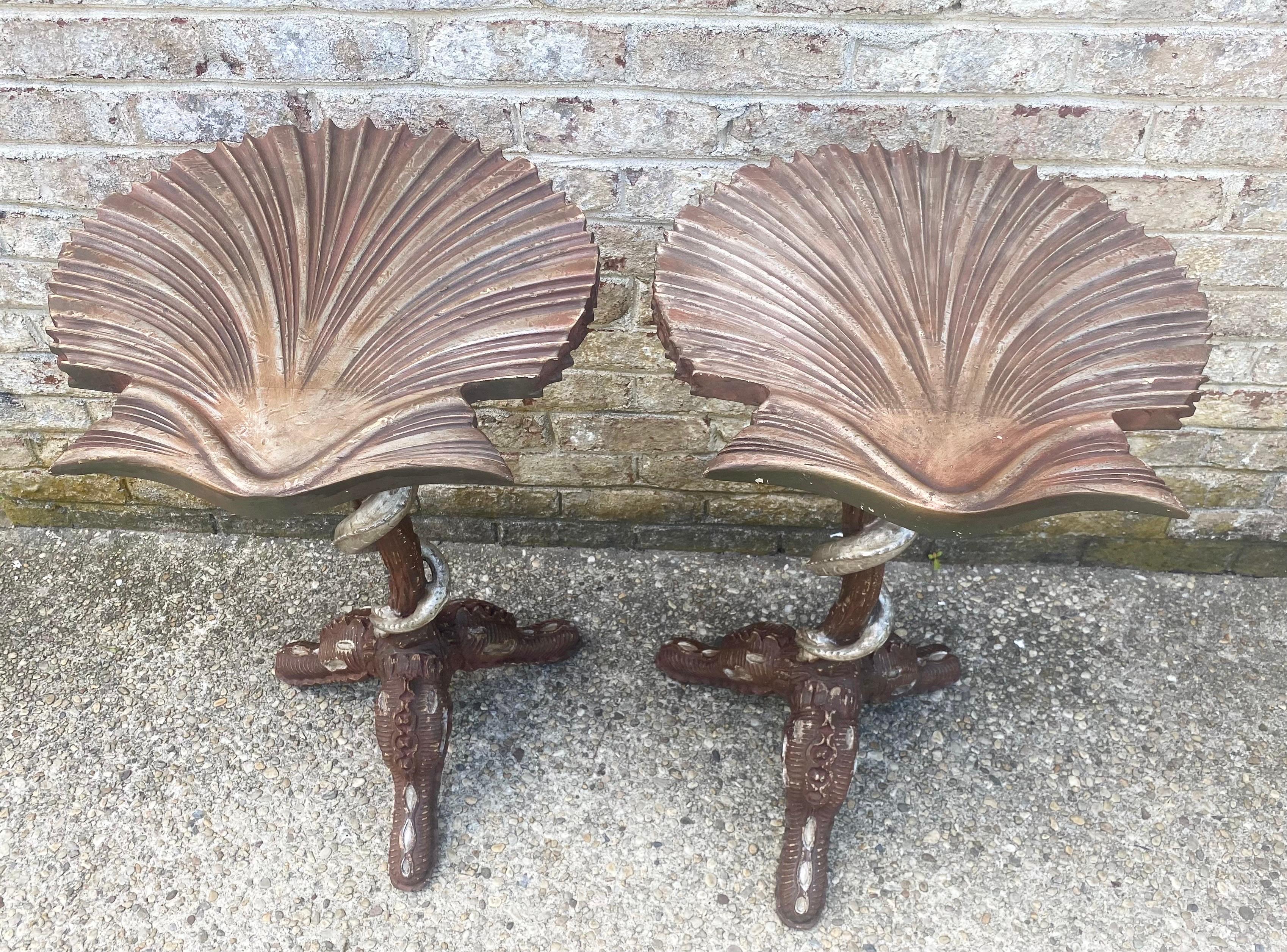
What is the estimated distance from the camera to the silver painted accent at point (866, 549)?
4.27 feet

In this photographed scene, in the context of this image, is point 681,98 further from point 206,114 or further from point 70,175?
point 70,175

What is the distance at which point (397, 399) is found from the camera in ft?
3.92

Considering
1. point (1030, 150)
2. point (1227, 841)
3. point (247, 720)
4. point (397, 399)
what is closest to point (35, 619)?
point (247, 720)

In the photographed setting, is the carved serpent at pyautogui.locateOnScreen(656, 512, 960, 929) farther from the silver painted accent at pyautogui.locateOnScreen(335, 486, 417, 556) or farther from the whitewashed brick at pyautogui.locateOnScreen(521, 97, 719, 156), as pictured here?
the whitewashed brick at pyautogui.locateOnScreen(521, 97, 719, 156)

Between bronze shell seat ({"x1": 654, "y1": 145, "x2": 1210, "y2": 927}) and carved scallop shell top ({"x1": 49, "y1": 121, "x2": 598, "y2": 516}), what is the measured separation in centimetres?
25

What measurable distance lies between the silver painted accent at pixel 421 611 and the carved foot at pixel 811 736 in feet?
2.04

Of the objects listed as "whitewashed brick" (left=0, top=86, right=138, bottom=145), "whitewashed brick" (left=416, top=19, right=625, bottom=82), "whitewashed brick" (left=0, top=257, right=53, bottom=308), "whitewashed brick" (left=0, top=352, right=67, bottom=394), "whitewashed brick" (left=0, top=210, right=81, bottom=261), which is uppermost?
"whitewashed brick" (left=416, top=19, right=625, bottom=82)

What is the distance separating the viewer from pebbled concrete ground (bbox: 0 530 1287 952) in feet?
5.10

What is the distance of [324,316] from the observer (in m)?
1.32

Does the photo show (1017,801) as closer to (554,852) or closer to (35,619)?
(554,852)

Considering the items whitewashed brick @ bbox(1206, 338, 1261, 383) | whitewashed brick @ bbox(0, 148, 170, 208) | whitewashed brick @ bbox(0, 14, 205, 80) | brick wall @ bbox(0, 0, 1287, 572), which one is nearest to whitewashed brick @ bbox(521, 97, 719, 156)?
brick wall @ bbox(0, 0, 1287, 572)

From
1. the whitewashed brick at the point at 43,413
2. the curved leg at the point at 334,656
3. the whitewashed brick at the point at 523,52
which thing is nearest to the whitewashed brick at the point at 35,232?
the whitewashed brick at the point at 43,413

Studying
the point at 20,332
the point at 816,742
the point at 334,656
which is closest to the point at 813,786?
the point at 816,742

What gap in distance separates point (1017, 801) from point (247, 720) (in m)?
1.63
